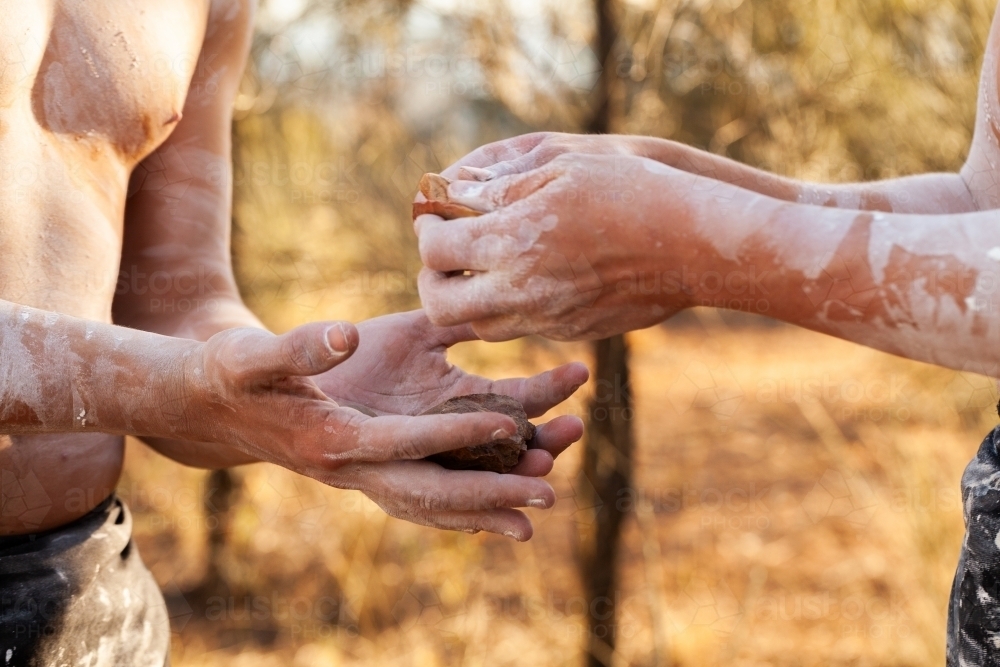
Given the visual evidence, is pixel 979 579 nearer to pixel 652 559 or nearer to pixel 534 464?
pixel 534 464

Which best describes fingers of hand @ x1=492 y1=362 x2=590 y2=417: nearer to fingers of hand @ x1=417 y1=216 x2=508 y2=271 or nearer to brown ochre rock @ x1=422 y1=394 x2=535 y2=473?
brown ochre rock @ x1=422 y1=394 x2=535 y2=473

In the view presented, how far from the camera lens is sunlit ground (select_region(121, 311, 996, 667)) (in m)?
4.24

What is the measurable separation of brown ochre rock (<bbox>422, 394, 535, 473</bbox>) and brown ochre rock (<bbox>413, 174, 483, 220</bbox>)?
0.40 m

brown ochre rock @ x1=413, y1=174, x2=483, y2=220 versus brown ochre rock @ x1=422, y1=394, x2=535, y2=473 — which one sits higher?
brown ochre rock @ x1=413, y1=174, x2=483, y2=220

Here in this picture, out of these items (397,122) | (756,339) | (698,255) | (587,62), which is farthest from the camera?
(756,339)

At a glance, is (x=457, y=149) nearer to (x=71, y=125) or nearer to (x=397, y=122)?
(x=397, y=122)

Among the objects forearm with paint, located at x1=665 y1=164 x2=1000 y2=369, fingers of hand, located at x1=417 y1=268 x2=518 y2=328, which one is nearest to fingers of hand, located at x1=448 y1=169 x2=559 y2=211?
fingers of hand, located at x1=417 y1=268 x2=518 y2=328

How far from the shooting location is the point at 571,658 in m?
4.40

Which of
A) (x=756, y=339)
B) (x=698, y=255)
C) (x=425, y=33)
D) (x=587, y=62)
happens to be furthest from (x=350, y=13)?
(x=756, y=339)

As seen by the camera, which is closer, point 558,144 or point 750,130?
point 558,144

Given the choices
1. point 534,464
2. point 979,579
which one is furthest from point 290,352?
point 979,579

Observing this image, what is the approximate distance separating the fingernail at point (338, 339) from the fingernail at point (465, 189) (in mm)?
329

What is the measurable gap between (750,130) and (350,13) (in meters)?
2.15

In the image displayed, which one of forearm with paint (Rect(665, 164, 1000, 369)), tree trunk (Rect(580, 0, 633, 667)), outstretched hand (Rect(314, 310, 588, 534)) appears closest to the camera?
forearm with paint (Rect(665, 164, 1000, 369))
